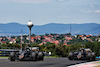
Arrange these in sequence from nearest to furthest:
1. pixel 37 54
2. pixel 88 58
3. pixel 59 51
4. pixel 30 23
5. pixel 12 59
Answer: pixel 12 59, pixel 37 54, pixel 88 58, pixel 30 23, pixel 59 51

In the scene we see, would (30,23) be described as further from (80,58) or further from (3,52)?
(80,58)

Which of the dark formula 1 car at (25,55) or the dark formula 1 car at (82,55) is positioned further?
the dark formula 1 car at (82,55)

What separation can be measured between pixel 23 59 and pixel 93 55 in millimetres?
7540

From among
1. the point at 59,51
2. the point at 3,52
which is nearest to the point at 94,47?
the point at 59,51

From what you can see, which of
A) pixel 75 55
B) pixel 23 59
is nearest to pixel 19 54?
pixel 23 59

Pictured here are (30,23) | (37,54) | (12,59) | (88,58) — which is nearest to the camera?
(12,59)

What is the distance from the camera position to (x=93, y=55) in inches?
1082

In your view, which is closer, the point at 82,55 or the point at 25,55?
the point at 25,55

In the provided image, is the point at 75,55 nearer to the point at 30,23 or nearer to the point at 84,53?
the point at 84,53

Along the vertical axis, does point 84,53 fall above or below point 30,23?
below

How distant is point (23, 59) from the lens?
23797 mm

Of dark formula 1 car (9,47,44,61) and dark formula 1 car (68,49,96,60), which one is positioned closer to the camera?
dark formula 1 car (9,47,44,61)

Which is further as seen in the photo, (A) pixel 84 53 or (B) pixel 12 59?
(A) pixel 84 53

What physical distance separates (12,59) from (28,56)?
5.18 ft
